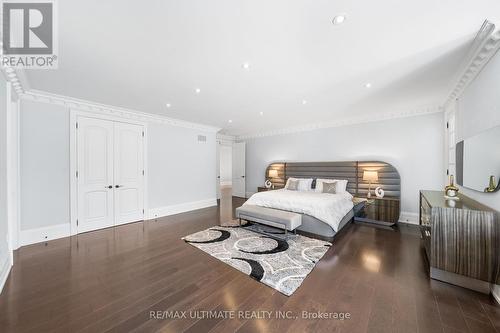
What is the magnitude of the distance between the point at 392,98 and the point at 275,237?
11.6 feet

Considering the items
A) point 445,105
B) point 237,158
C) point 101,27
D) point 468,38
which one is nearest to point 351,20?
point 468,38

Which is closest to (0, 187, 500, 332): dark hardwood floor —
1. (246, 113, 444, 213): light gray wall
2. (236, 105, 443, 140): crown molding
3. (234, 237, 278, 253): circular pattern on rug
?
(234, 237, 278, 253): circular pattern on rug

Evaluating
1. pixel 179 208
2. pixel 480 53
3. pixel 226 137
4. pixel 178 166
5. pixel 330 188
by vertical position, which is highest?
pixel 480 53

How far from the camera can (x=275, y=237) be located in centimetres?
357

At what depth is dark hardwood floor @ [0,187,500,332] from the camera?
1.66 metres

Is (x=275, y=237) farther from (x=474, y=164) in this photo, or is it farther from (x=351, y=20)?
(x=351, y=20)

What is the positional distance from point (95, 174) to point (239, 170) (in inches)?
191

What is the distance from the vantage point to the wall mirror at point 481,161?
196cm

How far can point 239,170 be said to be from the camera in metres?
8.06

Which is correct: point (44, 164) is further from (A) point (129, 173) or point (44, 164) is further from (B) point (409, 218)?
(B) point (409, 218)

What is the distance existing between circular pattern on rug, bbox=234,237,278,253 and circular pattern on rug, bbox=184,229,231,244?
38 centimetres

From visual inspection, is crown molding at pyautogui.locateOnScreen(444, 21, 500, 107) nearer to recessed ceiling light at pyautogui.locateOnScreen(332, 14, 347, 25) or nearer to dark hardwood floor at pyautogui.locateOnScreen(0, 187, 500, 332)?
recessed ceiling light at pyautogui.locateOnScreen(332, 14, 347, 25)

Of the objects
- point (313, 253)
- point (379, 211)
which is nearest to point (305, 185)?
point (379, 211)

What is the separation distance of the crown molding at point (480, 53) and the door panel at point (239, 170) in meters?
6.10
